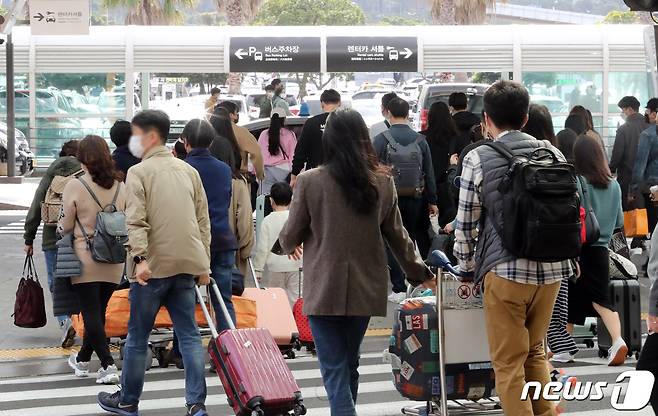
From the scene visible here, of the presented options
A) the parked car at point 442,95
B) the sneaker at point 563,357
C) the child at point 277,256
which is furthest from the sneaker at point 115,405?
the parked car at point 442,95

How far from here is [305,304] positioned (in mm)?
6242

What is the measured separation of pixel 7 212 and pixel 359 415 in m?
15.6

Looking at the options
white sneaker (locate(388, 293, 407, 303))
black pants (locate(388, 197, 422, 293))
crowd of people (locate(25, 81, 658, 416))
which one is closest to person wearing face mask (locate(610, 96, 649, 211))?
black pants (locate(388, 197, 422, 293))

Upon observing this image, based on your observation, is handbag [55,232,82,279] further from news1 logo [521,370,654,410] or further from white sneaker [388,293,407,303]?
white sneaker [388,293,407,303]

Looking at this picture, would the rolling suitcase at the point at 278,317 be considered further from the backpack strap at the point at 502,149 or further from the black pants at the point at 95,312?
the backpack strap at the point at 502,149

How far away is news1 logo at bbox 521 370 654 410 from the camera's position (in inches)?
239

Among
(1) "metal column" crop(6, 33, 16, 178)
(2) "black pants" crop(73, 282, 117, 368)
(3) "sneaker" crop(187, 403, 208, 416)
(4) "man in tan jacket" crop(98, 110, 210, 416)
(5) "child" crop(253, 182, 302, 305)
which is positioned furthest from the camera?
(1) "metal column" crop(6, 33, 16, 178)

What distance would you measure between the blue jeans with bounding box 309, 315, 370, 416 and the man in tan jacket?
4.22 ft

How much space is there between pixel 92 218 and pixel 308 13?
7745 centimetres

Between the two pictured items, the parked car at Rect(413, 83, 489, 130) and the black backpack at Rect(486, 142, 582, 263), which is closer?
the black backpack at Rect(486, 142, 582, 263)

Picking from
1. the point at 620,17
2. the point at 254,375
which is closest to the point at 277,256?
the point at 254,375

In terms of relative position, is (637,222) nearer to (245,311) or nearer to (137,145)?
(245,311)

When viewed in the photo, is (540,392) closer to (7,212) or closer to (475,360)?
(475,360)

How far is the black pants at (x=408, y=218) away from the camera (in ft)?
38.6
